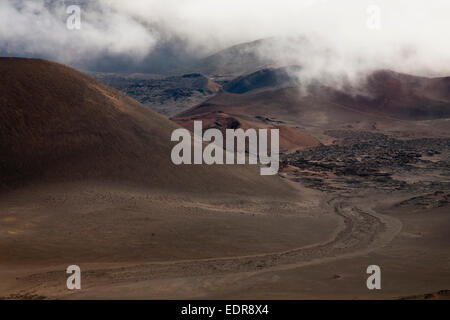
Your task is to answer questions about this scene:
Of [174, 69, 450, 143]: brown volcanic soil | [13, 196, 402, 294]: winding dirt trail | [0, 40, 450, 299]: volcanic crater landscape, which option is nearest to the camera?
[0, 40, 450, 299]: volcanic crater landscape

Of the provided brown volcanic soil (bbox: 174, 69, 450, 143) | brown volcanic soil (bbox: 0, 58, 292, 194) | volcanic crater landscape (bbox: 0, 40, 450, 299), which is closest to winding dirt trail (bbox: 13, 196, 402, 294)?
volcanic crater landscape (bbox: 0, 40, 450, 299)

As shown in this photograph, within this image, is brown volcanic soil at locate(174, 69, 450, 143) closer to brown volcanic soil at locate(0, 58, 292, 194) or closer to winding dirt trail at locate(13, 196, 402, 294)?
brown volcanic soil at locate(0, 58, 292, 194)

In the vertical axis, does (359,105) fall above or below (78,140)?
above

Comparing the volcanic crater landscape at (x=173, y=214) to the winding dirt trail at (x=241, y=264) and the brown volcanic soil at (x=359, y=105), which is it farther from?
the brown volcanic soil at (x=359, y=105)

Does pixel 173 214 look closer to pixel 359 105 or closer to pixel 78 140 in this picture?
pixel 78 140

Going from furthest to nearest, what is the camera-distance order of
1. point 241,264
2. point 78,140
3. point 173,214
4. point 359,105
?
point 359,105
point 78,140
point 173,214
point 241,264

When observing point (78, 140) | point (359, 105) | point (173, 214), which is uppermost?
point (359, 105)

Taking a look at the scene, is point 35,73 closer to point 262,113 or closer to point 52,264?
point 52,264


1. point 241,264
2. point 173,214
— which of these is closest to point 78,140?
point 173,214

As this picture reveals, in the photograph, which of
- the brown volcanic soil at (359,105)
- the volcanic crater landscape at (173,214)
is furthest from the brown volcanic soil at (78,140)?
the brown volcanic soil at (359,105)

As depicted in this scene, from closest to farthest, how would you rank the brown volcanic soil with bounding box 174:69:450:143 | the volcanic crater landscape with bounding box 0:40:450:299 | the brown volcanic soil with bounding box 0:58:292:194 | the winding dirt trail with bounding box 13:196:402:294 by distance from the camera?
the volcanic crater landscape with bounding box 0:40:450:299, the winding dirt trail with bounding box 13:196:402:294, the brown volcanic soil with bounding box 0:58:292:194, the brown volcanic soil with bounding box 174:69:450:143

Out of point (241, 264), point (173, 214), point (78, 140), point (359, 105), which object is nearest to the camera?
point (241, 264)

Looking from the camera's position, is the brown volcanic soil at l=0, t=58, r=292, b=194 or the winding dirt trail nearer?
the winding dirt trail
